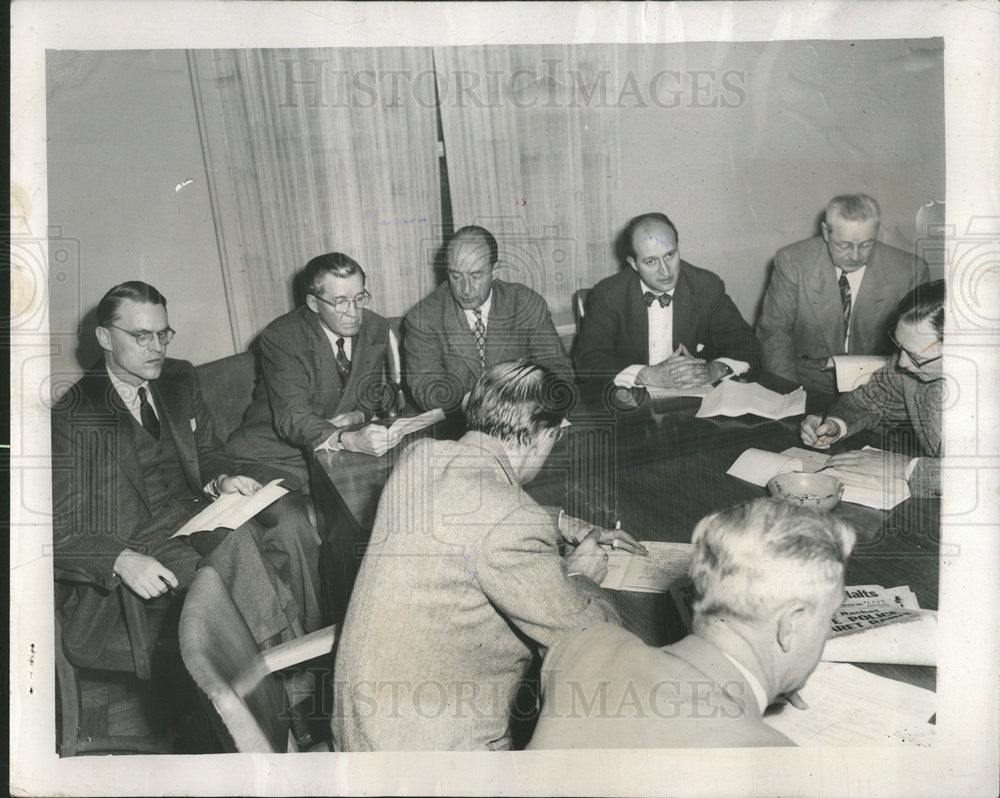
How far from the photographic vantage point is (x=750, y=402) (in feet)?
7.12

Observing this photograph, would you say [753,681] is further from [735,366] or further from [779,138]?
[779,138]

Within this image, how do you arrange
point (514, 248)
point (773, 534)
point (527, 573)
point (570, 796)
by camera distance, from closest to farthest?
point (773, 534)
point (527, 573)
point (570, 796)
point (514, 248)

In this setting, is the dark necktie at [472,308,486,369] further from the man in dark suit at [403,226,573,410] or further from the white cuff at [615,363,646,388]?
the white cuff at [615,363,646,388]

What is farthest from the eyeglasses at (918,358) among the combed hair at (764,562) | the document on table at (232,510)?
A: the document on table at (232,510)

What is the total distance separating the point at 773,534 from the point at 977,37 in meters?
1.33

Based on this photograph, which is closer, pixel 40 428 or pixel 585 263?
pixel 40 428

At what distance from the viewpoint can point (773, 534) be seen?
1468 mm

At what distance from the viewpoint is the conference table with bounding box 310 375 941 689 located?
5.86 feet

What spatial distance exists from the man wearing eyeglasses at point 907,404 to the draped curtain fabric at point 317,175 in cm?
110

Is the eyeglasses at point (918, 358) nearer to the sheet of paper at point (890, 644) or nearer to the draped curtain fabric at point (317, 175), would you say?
the sheet of paper at point (890, 644)

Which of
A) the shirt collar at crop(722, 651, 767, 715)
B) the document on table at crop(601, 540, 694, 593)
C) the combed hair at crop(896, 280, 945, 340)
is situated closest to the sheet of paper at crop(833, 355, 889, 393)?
the combed hair at crop(896, 280, 945, 340)

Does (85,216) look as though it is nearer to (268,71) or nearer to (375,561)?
(268,71)

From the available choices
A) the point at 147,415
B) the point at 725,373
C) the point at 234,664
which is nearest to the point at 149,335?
the point at 147,415

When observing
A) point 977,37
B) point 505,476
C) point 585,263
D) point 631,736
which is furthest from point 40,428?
point 977,37
